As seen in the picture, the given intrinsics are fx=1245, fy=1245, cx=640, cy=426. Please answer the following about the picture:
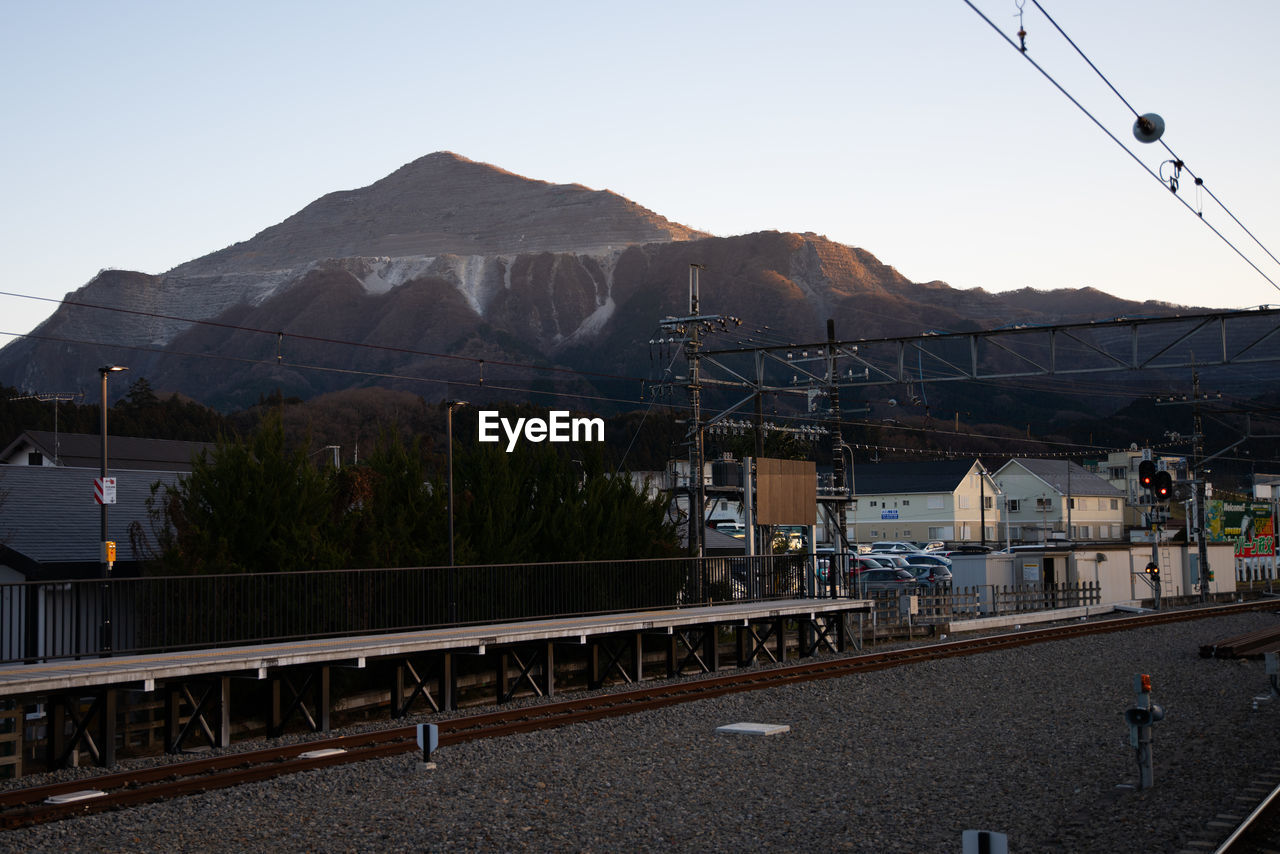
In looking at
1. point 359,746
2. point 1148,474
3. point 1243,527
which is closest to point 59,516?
point 359,746

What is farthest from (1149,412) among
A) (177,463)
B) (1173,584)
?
(177,463)

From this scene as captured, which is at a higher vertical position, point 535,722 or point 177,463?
point 177,463

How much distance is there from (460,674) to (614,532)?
21.8ft

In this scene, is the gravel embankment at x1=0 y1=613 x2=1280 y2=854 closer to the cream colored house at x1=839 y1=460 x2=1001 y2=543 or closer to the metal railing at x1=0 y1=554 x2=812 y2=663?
the metal railing at x1=0 y1=554 x2=812 y2=663

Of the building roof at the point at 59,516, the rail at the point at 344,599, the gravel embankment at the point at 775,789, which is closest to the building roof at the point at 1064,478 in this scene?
the rail at the point at 344,599

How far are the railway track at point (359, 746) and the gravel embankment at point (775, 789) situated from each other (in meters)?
0.45

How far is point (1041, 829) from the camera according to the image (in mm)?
11336

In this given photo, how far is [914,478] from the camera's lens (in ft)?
337

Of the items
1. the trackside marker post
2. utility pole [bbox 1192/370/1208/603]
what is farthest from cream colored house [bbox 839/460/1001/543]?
the trackside marker post

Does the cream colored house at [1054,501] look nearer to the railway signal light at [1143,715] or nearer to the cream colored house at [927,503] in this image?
the cream colored house at [927,503]

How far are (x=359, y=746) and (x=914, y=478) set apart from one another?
90.7 m

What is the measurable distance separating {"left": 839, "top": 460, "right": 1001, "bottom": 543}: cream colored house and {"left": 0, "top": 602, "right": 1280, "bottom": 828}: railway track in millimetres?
73098

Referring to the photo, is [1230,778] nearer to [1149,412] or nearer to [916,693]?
[916,693]

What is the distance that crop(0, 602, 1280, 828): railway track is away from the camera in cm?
1243
